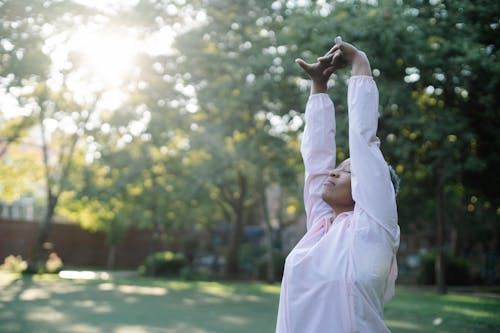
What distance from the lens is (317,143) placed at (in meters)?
2.59

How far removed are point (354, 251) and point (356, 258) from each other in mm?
26

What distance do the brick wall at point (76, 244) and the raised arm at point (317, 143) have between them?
3162 cm

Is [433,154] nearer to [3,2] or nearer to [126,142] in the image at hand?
[3,2]

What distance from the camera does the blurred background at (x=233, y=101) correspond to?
10.1 meters

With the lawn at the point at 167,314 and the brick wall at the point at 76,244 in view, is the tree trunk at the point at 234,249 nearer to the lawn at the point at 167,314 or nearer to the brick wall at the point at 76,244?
the brick wall at the point at 76,244

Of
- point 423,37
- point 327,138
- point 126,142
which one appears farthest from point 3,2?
point 126,142

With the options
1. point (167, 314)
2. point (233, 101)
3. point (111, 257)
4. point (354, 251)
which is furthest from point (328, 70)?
point (111, 257)

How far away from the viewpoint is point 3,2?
20.6 feet

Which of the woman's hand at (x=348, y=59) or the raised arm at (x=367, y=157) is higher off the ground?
the woman's hand at (x=348, y=59)

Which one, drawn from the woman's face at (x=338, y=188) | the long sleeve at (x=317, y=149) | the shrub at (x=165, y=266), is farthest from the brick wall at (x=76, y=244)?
→ the woman's face at (x=338, y=188)

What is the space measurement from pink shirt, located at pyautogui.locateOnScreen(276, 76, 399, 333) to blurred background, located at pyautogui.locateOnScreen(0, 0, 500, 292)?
5.49 m

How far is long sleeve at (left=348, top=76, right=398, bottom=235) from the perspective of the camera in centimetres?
198

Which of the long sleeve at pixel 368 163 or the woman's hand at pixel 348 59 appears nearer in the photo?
the long sleeve at pixel 368 163

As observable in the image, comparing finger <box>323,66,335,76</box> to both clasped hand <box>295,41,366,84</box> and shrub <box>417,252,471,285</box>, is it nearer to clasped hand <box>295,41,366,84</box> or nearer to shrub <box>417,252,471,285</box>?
clasped hand <box>295,41,366,84</box>
